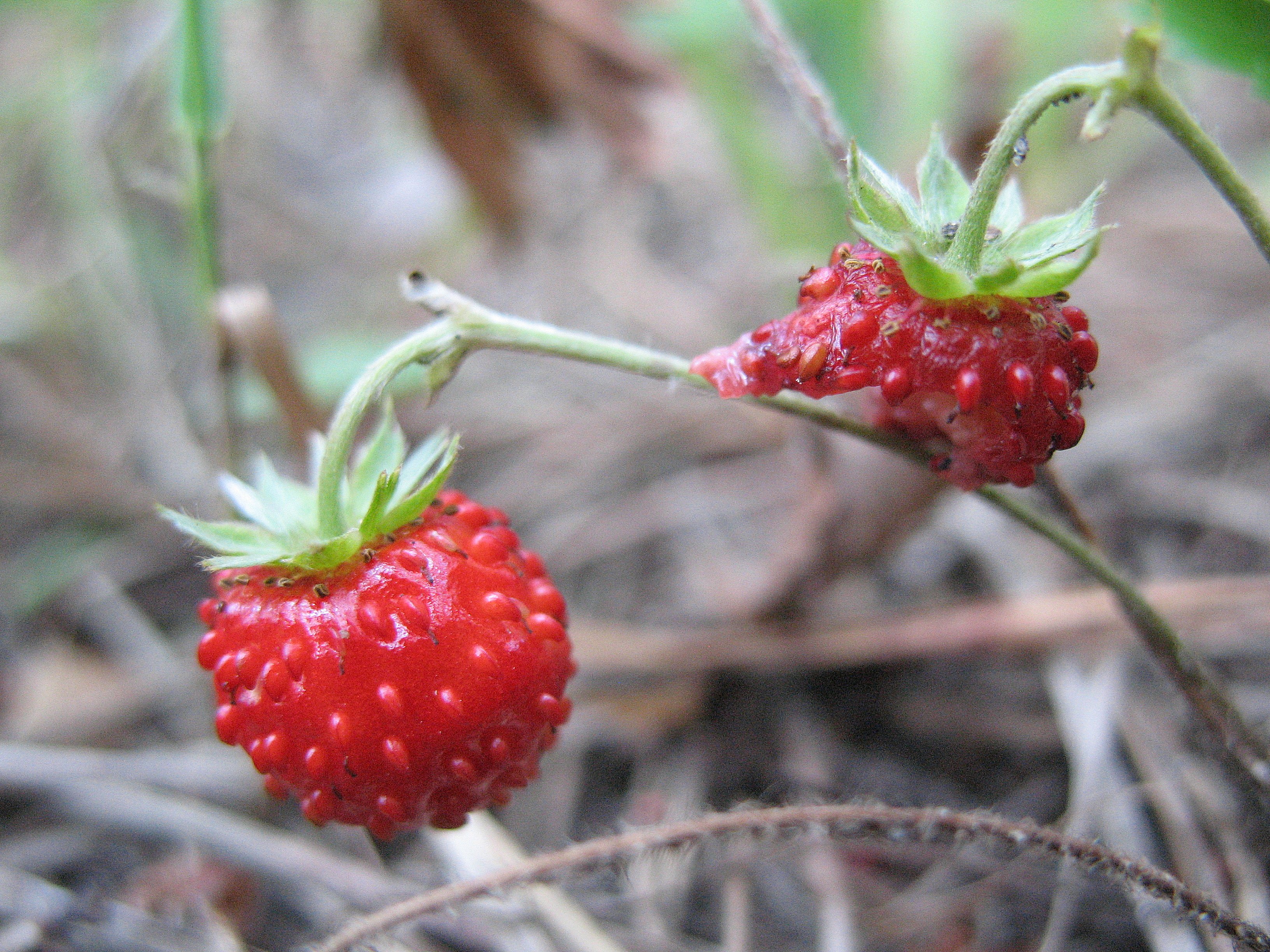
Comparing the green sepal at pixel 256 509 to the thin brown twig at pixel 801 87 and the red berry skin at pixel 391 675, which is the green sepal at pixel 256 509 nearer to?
the red berry skin at pixel 391 675

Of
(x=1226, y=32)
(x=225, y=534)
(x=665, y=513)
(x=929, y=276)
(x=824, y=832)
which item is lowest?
(x=824, y=832)

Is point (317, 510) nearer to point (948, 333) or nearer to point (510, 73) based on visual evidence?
point (948, 333)

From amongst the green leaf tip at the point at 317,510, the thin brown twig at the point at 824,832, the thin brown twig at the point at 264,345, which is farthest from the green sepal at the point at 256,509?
the thin brown twig at the point at 264,345

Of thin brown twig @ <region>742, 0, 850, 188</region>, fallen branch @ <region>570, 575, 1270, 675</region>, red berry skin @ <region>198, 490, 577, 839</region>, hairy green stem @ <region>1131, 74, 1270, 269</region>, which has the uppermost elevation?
thin brown twig @ <region>742, 0, 850, 188</region>

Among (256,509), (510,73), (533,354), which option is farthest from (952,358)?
(510,73)

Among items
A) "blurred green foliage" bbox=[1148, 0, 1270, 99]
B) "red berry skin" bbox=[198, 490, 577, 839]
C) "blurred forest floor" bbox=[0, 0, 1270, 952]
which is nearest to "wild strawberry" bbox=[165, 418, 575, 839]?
"red berry skin" bbox=[198, 490, 577, 839]

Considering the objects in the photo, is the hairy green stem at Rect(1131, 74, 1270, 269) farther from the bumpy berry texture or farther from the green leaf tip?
the green leaf tip
